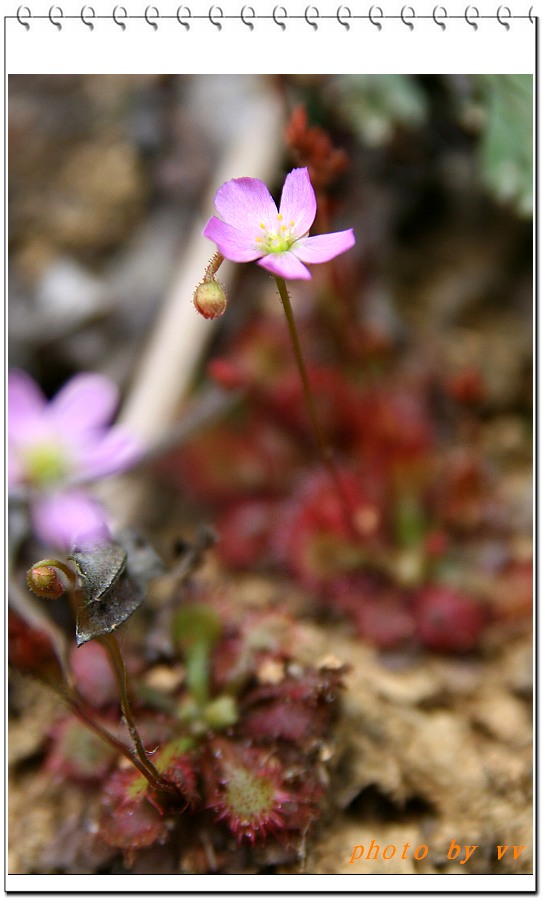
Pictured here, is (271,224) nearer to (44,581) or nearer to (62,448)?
(44,581)

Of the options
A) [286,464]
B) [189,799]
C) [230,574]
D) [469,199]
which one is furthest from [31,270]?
[189,799]

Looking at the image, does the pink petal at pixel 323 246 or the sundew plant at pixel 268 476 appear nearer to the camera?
the pink petal at pixel 323 246

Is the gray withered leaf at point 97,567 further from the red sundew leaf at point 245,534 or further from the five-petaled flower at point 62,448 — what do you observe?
the red sundew leaf at point 245,534

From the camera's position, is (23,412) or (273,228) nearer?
(273,228)

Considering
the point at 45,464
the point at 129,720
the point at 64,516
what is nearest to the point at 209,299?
the point at 129,720

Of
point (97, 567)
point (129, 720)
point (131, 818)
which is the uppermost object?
point (97, 567)

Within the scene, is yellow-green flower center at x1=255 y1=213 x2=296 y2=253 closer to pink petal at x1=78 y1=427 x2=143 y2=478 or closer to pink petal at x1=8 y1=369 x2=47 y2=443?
pink petal at x1=78 y1=427 x2=143 y2=478

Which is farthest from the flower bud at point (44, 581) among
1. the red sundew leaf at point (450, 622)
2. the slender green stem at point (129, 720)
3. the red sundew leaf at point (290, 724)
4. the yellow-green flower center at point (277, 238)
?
the red sundew leaf at point (450, 622)
